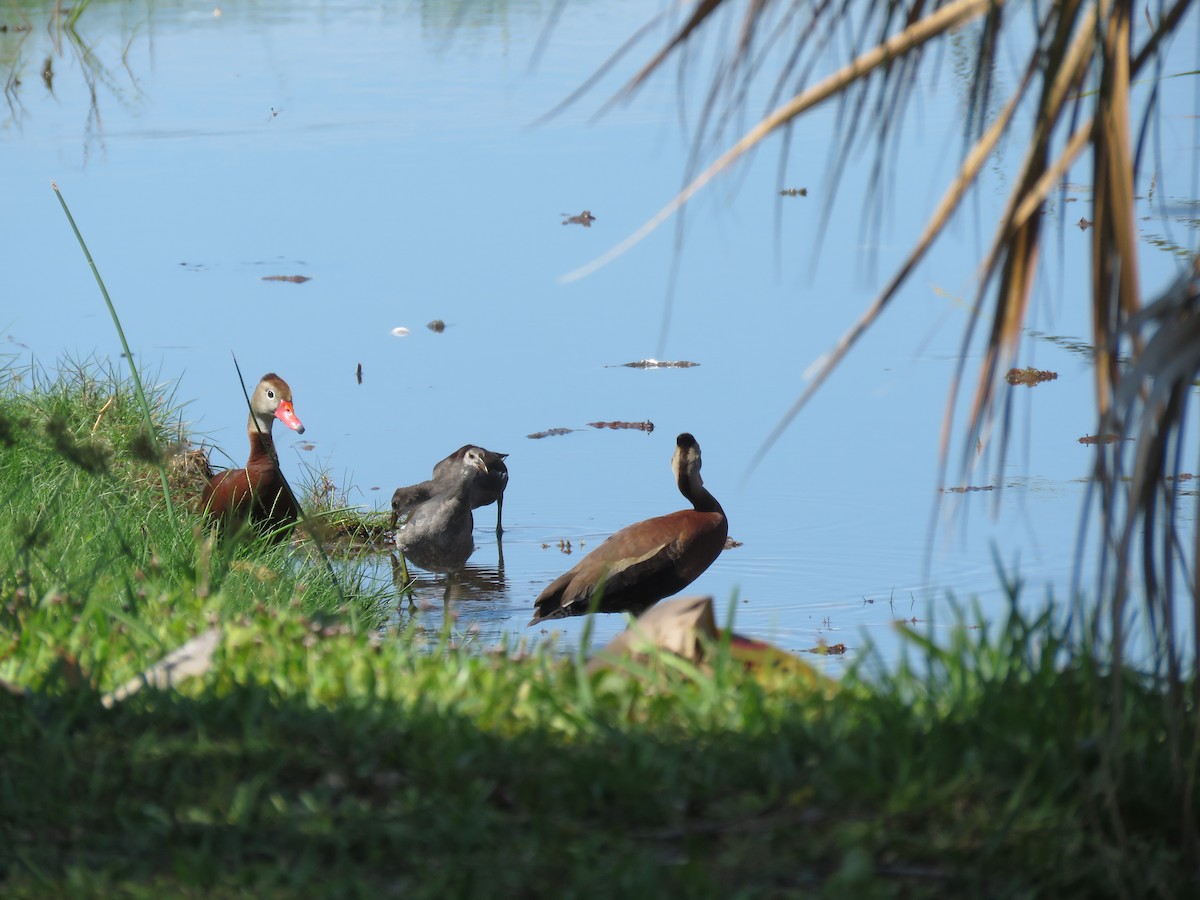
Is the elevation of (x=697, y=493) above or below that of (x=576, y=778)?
below

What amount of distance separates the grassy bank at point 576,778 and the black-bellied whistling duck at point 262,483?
3.47 meters

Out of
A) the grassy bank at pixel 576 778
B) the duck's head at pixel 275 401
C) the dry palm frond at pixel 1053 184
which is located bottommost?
the duck's head at pixel 275 401

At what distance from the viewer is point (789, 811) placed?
7.44ft

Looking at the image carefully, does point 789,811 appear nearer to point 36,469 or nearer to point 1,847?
point 1,847

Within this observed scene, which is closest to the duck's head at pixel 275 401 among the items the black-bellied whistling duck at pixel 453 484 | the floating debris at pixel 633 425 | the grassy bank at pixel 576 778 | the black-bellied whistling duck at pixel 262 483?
the black-bellied whistling duck at pixel 262 483

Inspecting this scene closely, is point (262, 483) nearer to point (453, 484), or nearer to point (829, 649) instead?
point (453, 484)

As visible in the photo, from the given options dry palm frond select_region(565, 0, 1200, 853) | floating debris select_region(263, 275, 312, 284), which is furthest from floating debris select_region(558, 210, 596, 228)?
dry palm frond select_region(565, 0, 1200, 853)

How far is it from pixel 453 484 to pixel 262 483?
2.73 feet

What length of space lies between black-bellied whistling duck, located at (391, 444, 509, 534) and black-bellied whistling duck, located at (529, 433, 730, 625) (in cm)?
65

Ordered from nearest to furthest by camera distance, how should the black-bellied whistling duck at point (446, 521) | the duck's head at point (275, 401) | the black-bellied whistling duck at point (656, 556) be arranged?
the black-bellied whistling duck at point (656, 556) → the black-bellied whistling duck at point (446, 521) → the duck's head at point (275, 401)

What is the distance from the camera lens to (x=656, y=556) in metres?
6.66

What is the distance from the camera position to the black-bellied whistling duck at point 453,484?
6.80m

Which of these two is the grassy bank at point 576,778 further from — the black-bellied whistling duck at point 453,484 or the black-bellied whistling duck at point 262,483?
the black-bellied whistling duck at point 453,484

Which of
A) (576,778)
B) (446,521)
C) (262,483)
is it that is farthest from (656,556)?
(576,778)
